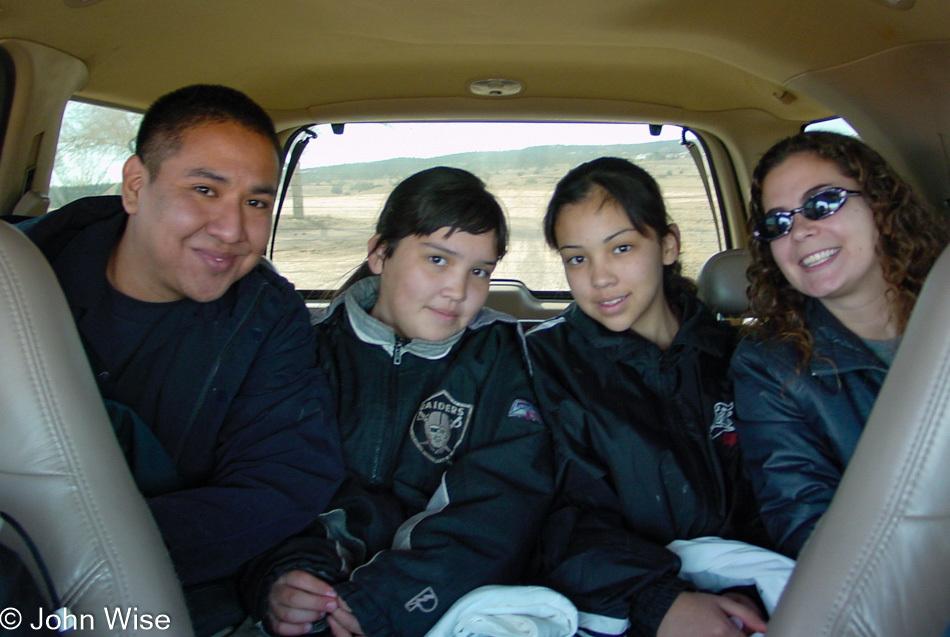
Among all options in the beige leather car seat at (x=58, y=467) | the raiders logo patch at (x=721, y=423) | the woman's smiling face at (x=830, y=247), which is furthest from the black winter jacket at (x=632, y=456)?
the beige leather car seat at (x=58, y=467)

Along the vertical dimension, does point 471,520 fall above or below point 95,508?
below

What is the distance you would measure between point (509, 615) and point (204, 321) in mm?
827

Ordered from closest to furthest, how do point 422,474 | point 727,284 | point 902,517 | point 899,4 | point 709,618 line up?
point 902,517 < point 709,618 < point 422,474 < point 899,4 < point 727,284

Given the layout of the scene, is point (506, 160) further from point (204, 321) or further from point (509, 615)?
point (509, 615)

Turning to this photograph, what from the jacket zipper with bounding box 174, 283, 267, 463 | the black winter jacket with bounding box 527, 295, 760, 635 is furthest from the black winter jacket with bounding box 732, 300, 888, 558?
the jacket zipper with bounding box 174, 283, 267, 463

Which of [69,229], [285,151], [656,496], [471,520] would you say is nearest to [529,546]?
[471,520]

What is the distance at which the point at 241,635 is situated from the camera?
1.35m

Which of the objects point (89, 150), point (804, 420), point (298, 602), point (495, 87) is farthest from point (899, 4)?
point (89, 150)

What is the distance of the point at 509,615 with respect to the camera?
4.16 feet

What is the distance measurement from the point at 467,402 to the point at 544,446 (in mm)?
193

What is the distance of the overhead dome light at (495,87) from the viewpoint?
2541 mm

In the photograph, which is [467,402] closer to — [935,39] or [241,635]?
[241,635]

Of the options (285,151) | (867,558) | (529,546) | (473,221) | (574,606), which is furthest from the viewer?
(285,151)

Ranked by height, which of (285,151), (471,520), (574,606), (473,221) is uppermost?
(285,151)
